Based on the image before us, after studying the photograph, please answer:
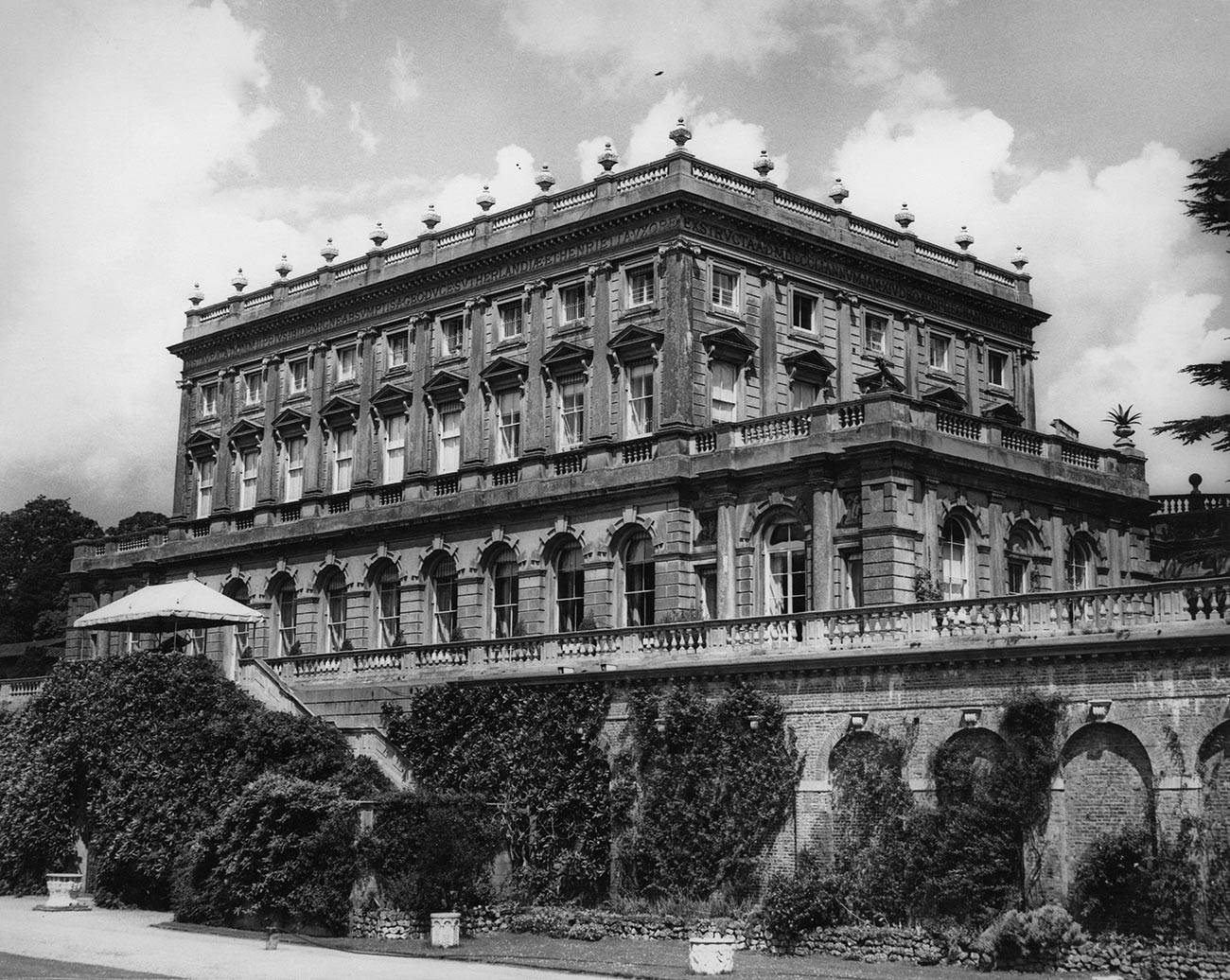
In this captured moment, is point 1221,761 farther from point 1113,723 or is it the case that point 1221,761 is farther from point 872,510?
point 872,510

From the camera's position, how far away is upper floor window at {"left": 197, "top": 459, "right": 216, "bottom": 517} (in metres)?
62.8

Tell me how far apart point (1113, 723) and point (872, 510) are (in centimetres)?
1192

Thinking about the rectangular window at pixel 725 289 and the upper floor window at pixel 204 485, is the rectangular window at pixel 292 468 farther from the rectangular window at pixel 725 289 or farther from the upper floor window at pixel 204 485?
the rectangular window at pixel 725 289

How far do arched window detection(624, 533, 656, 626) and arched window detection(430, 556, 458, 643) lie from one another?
6.60 metres

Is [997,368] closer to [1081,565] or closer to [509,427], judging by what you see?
[1081,565]

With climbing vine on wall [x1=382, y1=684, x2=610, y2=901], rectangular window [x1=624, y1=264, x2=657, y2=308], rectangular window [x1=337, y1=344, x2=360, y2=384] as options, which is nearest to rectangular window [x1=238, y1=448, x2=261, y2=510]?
rectangular window [x1=337, y1=344, x2=360, y2=384]

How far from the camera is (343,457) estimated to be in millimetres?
57562

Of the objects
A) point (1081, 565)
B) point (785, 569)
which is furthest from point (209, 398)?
point (1081, 565)

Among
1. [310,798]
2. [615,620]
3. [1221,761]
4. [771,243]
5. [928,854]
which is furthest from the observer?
[771,243]

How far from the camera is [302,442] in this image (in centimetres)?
5903

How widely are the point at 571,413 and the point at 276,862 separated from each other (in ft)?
60.4

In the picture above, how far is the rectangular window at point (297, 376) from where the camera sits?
5950 centimetres

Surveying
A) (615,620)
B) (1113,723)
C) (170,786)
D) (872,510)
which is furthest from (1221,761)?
(170,786)

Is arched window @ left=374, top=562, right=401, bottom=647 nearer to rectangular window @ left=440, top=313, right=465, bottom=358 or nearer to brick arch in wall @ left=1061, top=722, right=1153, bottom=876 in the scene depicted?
rectangular window @ left=440, top=313, right=465, bottom=358
